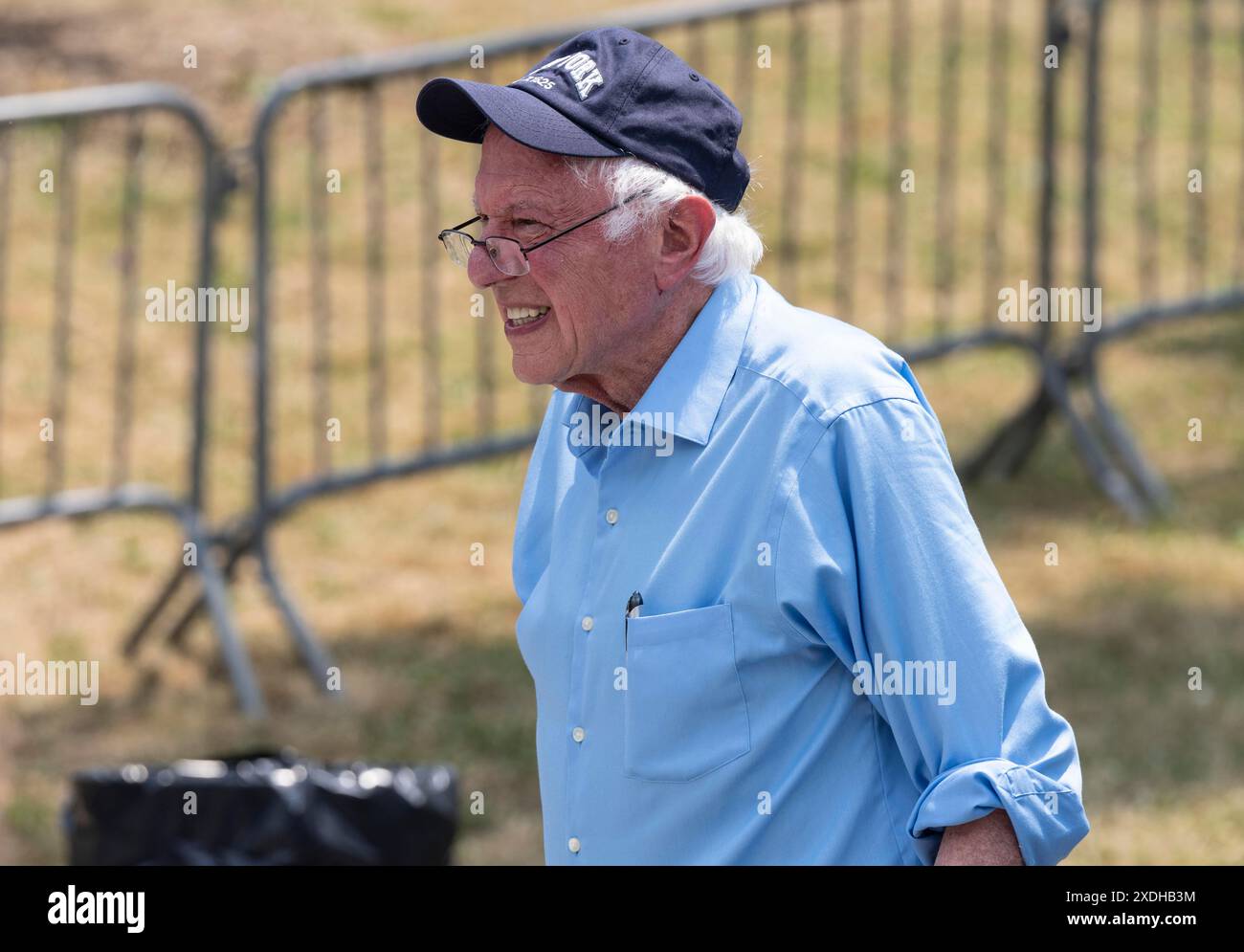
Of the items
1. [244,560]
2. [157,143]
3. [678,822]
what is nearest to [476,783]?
[244,560]

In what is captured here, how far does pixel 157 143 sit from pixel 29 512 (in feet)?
16.4

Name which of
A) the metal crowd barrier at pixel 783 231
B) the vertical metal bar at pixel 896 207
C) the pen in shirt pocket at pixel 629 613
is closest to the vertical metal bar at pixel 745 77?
the metal crowd barrier at pixel 783 231

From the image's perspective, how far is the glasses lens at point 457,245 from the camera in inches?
93.7

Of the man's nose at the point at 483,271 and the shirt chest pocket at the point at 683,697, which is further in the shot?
the man's nose at the point at 483,271

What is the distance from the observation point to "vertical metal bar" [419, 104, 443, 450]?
20.0 ft

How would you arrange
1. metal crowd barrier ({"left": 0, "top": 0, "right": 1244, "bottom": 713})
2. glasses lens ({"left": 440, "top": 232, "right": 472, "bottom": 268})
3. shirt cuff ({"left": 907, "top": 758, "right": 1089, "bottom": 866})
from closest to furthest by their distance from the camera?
shirt cuff ({"left": 907, "top": 758, "right": 1089, "bottom": 866}), glasses lens ({"left": 440, "top": 232, "right": 472, "bottom": 268}), metal crowd barrier ({"left": 0, "top": 0, "right": 1244, "bottom": 713})

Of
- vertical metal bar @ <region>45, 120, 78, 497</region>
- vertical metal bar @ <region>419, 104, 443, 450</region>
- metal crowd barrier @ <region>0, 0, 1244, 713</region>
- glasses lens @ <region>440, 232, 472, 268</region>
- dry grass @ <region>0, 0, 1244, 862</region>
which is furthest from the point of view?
vertical metal bar @ <region>419, 104, 443, 450</region>

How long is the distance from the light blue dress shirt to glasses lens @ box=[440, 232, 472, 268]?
356 mm

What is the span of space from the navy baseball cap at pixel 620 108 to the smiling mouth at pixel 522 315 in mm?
227

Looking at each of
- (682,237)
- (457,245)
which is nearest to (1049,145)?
(457,245)

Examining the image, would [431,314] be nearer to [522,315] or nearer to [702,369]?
[522,315]

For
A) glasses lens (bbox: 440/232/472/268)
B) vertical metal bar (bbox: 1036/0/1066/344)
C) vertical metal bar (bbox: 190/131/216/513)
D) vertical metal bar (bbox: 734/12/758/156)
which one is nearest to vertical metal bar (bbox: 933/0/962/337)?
vertical metal bar (bbox: 1036/0/1066/344)

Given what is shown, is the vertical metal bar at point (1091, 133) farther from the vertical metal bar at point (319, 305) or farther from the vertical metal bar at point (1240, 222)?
the vertical metal bar at point (319, 305)

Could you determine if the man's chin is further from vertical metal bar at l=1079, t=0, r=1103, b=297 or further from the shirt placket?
vertical metal bar at l=1079, t=0, r=1103, b=297
